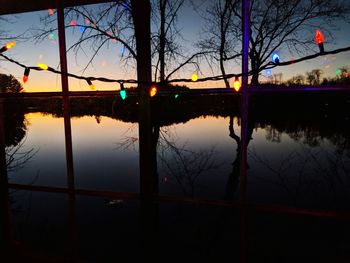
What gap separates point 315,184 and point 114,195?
17930mm

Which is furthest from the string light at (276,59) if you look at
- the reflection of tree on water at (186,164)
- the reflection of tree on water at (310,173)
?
the reflection of tree on water at (310,173)

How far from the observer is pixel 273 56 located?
1308 mm

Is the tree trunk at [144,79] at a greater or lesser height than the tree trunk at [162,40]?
lesser

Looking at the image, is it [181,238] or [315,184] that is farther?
[315,184]

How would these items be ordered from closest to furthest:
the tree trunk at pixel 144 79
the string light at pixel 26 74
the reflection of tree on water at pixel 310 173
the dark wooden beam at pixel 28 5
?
the tree trunk at pixel 144 79 < the string light at pixel 26 74 < the dark wooden beam at pixel 28 5 < the reflection of tree on water at pixel 310 173

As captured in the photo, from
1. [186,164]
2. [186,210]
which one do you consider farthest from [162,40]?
[186,164]

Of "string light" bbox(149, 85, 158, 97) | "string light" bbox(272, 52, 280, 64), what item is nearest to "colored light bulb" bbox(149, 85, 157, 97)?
"string light" bbox(149, 85, 158, 97)

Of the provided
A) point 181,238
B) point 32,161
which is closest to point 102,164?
point 32,161

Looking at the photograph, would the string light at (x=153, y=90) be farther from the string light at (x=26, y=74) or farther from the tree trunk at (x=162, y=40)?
the tree trunk at (x=162, y=40)

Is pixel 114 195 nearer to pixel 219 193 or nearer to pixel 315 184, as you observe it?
pixel 219 193

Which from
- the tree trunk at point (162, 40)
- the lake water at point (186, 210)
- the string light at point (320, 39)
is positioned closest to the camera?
the string light at point (320, 39)

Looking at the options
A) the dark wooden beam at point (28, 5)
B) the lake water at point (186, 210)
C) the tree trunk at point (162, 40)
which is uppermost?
the tree trunk at point (162, 40)

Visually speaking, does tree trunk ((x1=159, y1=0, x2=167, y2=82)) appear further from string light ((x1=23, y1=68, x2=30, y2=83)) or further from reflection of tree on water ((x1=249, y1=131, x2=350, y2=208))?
reflection of tree on water ((x1=249, y1=131, x2=350, y2=208))

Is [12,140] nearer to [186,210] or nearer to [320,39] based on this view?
[186,210]
